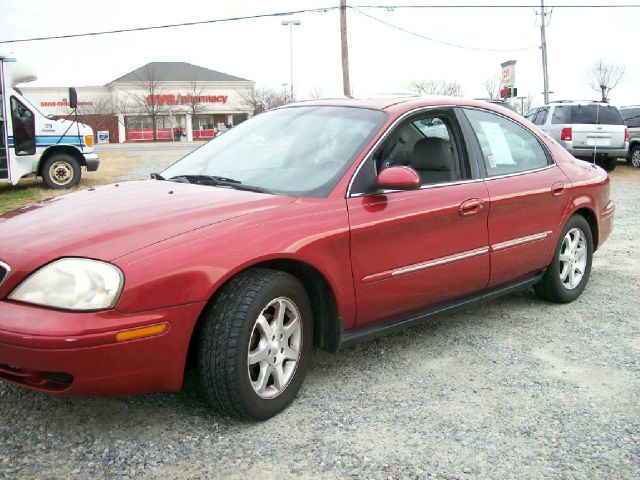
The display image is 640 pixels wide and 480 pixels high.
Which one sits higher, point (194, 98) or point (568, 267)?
point (194, 98)

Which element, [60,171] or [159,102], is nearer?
[60,171]

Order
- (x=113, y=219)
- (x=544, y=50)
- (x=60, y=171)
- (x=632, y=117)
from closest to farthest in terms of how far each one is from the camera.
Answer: (x=113, y=219), (x=60, y=171), (x=632, y=117), (x=544, y=50)

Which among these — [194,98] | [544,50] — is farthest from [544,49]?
[194,98]

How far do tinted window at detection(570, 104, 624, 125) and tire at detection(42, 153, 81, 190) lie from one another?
447 inches

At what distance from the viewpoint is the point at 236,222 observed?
2895 millimetres

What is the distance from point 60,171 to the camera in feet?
43.8

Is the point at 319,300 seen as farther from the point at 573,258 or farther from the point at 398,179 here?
the point at 573,258

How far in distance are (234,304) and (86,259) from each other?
Answer: 631 mm

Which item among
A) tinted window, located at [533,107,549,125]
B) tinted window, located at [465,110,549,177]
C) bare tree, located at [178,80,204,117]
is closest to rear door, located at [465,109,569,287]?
tinted window, located at [465,110,549,177]

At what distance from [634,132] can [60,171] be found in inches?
568

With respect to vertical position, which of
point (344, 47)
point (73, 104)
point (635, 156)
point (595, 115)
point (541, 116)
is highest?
point (344, 47)

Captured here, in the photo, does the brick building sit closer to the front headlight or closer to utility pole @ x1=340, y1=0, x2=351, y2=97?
utility pole @ x1=340, y1=0, x2=351, y2=97

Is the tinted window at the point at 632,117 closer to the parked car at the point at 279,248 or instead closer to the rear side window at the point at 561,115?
the rear side window at the point at 561,115

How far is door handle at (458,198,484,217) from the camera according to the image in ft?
12.5
